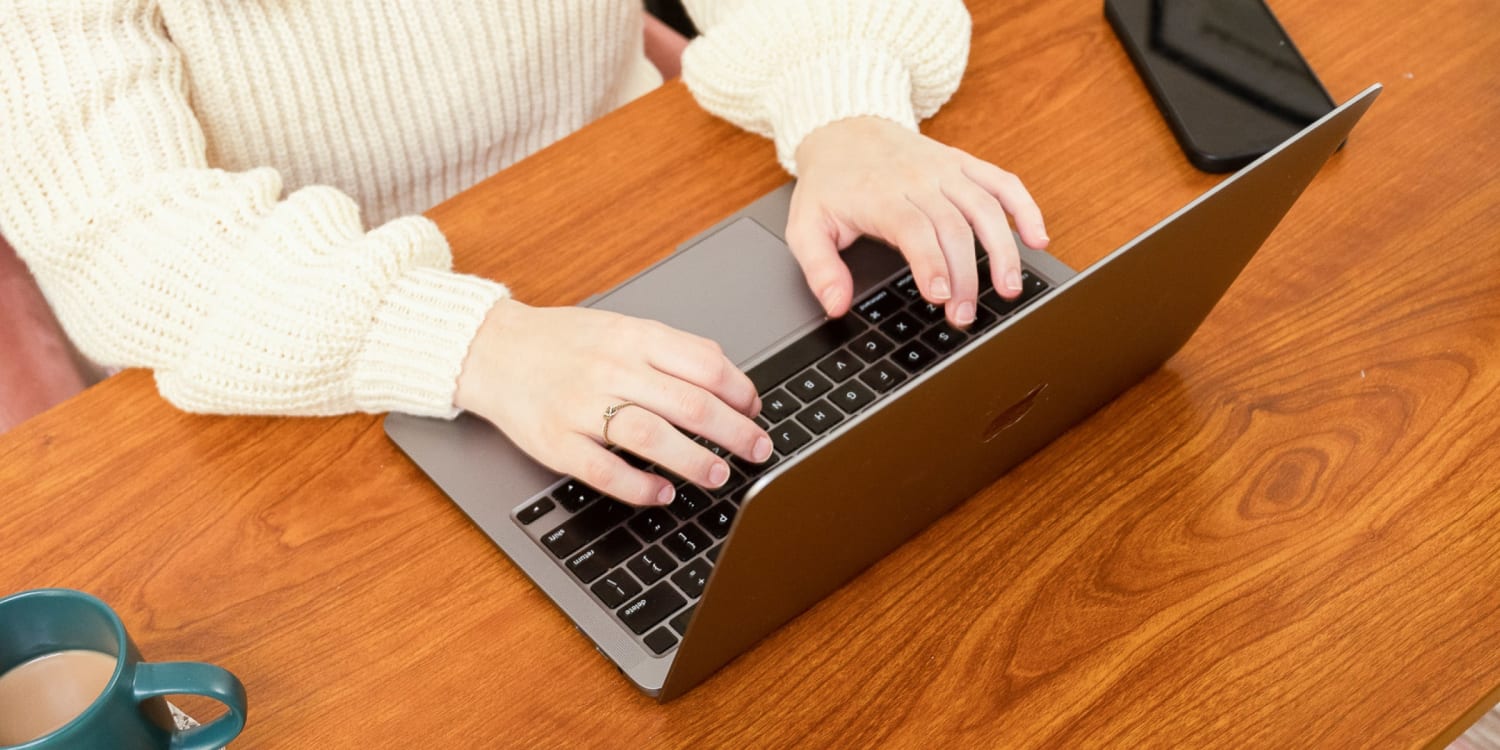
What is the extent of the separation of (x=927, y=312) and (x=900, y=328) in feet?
0.07

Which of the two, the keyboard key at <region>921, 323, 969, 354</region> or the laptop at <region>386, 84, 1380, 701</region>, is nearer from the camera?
the laptop at <region>386, 84, 1380, 701</region>

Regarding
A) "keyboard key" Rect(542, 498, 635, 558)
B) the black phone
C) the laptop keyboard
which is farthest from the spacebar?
the black phone

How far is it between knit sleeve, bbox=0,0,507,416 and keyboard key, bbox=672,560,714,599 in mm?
177

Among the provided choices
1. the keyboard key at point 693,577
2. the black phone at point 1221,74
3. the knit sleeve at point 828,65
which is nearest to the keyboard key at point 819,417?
the keyboard key at point 693,577

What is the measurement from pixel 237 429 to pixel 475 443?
0.46 ft

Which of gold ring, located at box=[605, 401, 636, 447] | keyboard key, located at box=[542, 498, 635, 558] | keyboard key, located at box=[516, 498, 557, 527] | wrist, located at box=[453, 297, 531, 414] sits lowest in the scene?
keyboard key, located at box=[542, 498, 635, 558]

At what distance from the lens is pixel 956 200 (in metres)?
0.70

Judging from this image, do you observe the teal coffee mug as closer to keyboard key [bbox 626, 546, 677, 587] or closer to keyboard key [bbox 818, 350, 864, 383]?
keyboard key [bbox 626, 546, 677, 587]

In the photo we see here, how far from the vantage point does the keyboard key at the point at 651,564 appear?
1.85 feet

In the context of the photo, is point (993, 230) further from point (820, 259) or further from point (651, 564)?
point (651, 564)

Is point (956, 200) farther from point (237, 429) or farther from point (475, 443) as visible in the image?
point (237, 429)

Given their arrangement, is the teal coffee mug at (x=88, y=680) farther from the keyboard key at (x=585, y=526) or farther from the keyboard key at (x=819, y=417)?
the keyboard key at (x=819, y=417)

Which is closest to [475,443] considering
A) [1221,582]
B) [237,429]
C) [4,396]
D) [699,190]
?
[237,429]

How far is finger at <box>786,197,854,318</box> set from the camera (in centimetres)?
68
